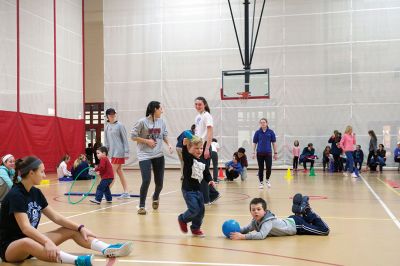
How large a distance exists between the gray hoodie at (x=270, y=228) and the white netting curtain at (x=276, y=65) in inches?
724

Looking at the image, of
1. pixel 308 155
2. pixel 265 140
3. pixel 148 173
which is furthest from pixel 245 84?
pixel 148 173

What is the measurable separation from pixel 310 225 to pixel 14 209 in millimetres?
3318

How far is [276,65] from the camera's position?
78.8 feet

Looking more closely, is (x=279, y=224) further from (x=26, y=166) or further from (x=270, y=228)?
(x=26, y=166)

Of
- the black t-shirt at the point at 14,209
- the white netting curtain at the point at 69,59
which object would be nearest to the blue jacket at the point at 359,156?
the white netting curtain at the point at 69,59

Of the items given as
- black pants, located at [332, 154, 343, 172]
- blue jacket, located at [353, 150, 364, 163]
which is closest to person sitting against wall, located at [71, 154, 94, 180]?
black pants, located at [332, 154, 343, 172]

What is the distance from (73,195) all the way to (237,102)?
47.8ft

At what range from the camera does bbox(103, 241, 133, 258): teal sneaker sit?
4492 millimetres

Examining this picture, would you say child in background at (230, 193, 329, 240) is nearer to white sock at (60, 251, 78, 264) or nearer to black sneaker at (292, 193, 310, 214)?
black sneaker at (292, 193, 310, 214)

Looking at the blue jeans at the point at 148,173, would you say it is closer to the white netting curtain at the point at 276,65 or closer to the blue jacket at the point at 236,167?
the blue jacket at the point at 236,167

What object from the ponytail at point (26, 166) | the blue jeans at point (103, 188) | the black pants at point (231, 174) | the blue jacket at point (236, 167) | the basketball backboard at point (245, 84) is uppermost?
the basketball backboard at point (245, 84)

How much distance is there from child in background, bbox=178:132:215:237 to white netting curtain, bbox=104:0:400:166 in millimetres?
18544

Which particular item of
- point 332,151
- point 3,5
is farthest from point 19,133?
point 332,151

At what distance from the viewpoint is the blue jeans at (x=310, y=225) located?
570 cm
